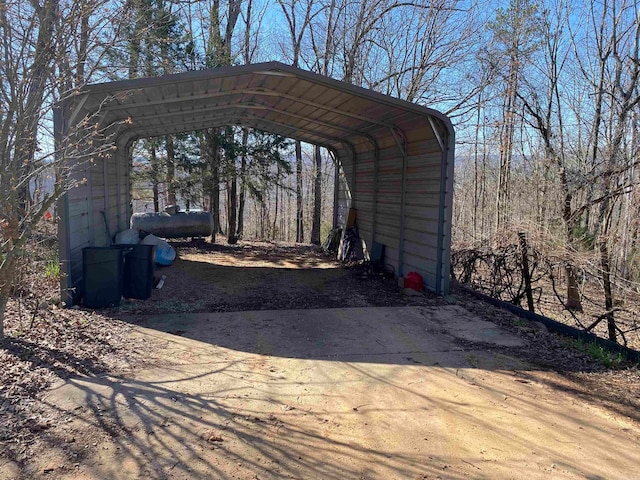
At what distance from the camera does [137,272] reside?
6.22 metres

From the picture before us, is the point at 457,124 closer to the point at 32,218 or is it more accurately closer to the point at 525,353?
the point at 525,353

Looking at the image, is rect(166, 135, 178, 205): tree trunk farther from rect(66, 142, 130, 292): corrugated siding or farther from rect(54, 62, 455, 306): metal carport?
rect(54, 62, 455, 306): metal carport

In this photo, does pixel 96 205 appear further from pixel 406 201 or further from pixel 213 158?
pixel 213 158

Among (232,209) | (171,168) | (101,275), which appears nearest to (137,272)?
(101,275)

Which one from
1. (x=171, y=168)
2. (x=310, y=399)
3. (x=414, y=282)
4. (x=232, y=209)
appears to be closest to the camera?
(x=310, y=399)

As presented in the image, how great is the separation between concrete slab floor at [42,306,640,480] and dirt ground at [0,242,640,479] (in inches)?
0.5

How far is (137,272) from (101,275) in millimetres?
591

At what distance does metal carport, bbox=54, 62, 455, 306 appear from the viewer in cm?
555

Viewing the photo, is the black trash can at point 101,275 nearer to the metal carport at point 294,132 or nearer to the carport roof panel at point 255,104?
the metal carport at point 294,132

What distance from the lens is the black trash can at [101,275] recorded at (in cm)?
564

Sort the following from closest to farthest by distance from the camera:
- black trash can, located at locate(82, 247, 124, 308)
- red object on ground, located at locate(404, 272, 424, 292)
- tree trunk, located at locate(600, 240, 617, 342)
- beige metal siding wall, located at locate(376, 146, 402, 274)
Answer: tree trunk, located at locate(600, 240, 617, 342) → black trash can, located at locate(82, 247, 124, 308) → red object on ground, located at locate(404, 272, 424, 292) → beige metal siding wall, located at locate(376, 146, 402, 274)

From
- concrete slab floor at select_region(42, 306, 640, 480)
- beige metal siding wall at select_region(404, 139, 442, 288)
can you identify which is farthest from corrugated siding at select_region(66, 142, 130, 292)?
beige metal siding wall at select_region(404, 139, 442, 288)

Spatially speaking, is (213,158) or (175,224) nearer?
(175,224)

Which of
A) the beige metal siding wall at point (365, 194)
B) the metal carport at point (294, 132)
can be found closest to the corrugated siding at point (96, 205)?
the metal carport at point (294, 132)
